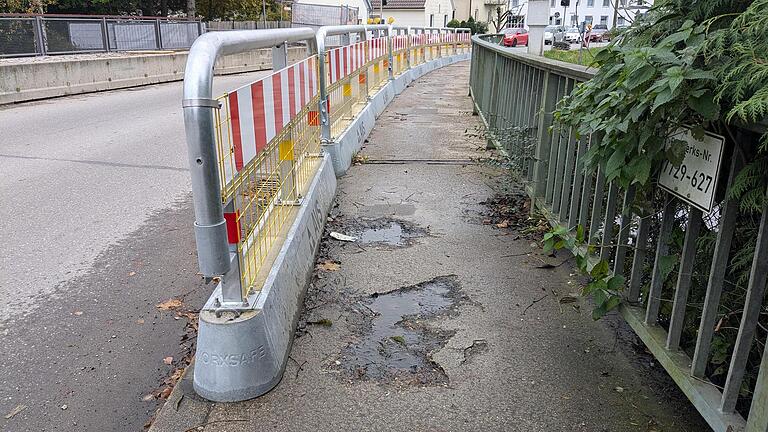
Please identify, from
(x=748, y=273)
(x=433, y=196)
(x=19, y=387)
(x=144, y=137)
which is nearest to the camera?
(x=748, y=273)

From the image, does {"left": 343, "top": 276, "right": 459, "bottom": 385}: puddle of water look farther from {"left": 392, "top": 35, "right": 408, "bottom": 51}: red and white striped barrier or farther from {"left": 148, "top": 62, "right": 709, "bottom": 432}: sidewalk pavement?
{"left": 392, "top": 35, "right": 408, "bottom": 51}: red and white striped barrier

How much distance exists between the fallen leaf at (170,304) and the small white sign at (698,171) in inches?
125

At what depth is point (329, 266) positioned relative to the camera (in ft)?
15.5

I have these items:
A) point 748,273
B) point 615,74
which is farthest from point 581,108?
point 748,273

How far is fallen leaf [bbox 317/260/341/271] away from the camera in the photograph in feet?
15.4

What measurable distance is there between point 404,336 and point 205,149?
67.1 inches

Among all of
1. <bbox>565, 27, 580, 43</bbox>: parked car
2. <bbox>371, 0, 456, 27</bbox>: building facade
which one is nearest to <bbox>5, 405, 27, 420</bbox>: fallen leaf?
<bbox>565, 27, 580, 43</bbox>: parked car

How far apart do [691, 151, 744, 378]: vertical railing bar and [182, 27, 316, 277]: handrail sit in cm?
207

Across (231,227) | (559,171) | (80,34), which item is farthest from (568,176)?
(80,34)

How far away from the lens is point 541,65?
17.5 ft

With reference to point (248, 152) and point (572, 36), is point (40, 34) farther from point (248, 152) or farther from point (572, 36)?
point (572, 36)

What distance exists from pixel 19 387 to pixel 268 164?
185 centimetres

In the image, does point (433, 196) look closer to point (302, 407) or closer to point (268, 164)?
point (268, 164)

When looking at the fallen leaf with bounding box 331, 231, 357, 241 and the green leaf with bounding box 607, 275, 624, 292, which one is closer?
the green leaf with bounding box 607, 275, 624, 292
